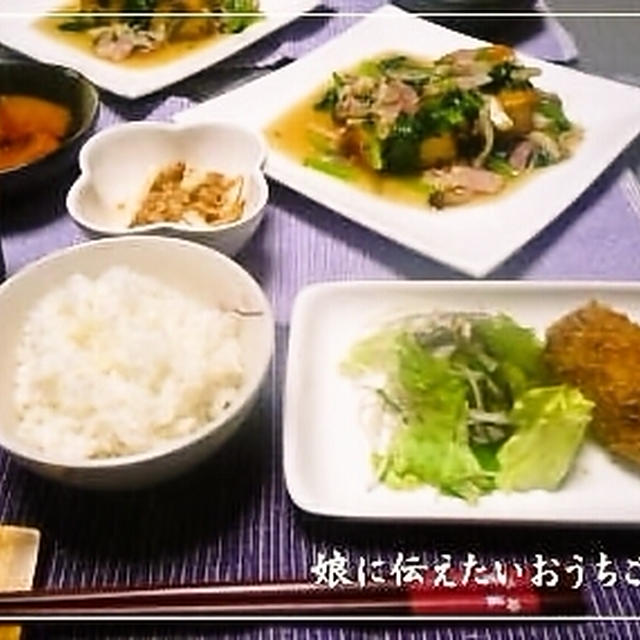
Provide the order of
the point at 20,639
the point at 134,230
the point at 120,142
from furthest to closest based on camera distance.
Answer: the point at 120,142 < the point at 134,230 < the point at 20,639

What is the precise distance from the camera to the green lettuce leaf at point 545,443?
685 mm

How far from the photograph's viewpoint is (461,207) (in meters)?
0.91

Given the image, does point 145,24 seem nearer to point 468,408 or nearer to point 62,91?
point 62,91

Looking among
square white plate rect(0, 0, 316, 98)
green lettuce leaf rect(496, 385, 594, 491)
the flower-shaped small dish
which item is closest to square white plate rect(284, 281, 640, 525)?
green lettuce leaf rect(496, 385, 594, 491)

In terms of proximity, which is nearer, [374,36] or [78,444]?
[78,444]

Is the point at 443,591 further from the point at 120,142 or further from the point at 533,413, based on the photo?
the point at 120,142

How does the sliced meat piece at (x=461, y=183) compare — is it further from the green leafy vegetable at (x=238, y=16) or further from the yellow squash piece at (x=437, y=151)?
the green leafy vegetable at (x=238, y=16)

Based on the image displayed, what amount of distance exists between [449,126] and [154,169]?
10.3 inches

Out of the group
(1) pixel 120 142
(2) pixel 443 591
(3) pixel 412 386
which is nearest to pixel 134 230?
(1) pixel 120 142

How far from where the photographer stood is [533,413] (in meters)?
0.70

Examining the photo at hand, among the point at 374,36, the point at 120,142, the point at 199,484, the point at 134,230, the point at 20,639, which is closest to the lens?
the point at 20,639

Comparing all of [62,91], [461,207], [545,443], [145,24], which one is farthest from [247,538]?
[145,24]

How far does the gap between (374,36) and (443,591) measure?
2.15 ft

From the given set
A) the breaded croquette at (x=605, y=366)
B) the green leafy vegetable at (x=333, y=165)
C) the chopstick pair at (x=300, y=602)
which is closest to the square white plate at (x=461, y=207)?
the green leafy vegetable at (x=333, y=165)
